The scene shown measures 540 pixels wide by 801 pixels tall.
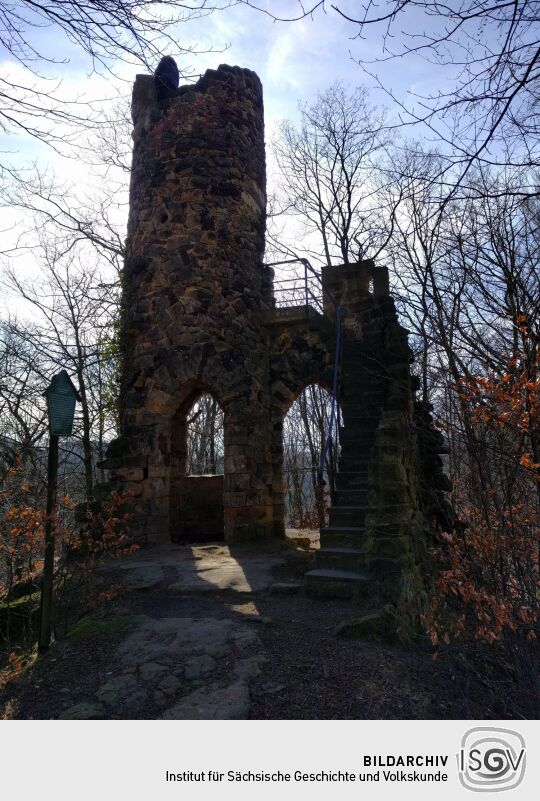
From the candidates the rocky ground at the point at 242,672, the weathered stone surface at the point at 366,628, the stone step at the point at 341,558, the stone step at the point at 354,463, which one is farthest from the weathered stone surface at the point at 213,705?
the stone step at the point at 354,463

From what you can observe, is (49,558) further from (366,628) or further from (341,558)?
(341,558)

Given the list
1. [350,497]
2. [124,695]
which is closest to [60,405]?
[124,695]

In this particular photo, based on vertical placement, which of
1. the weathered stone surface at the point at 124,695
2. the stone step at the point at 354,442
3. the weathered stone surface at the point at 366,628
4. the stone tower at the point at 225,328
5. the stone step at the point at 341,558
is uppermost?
the stone tower at the point at 225,328

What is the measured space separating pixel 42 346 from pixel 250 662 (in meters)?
9.28

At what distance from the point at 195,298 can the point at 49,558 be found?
5.42 metres

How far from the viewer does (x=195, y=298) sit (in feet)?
28.1

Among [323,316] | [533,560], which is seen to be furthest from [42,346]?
[533,560]

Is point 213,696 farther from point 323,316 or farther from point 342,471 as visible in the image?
point 323,316

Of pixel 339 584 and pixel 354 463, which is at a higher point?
pixel 354 463

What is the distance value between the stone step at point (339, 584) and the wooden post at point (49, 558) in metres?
2.40

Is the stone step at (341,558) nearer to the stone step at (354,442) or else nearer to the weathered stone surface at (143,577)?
the stone step at (354,442)

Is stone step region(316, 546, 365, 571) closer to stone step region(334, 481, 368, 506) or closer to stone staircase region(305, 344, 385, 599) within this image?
stone staircase region(305, 344, 385, 599)

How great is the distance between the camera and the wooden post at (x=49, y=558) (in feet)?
13.3

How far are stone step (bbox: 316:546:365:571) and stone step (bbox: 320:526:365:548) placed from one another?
0.06 meters
